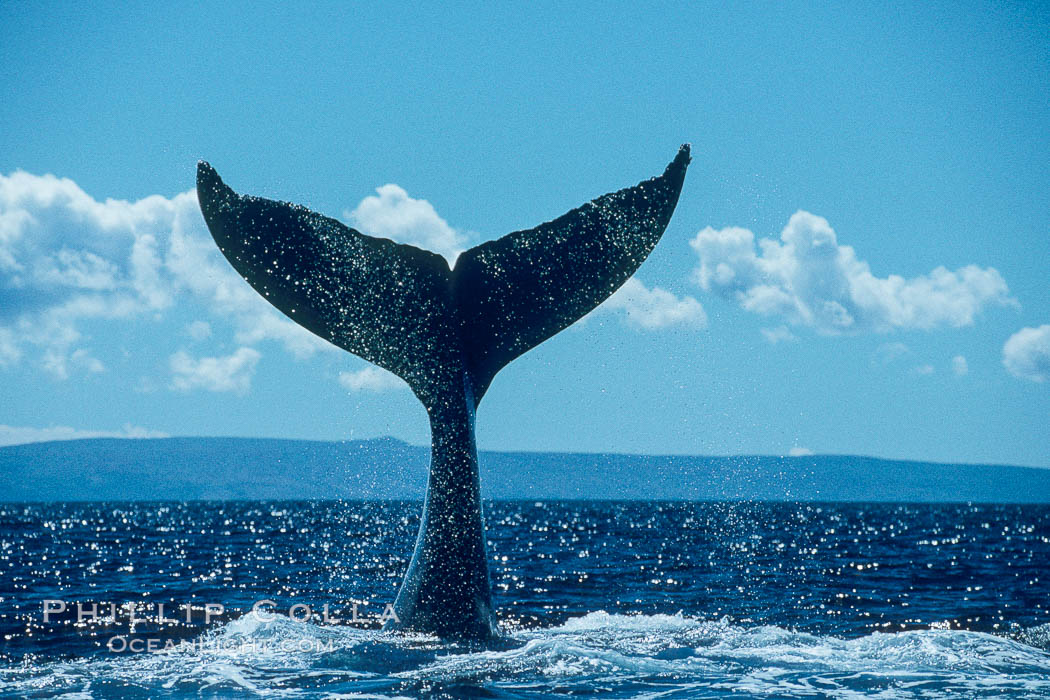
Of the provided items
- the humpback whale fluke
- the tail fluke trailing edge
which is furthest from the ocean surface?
the tail fluke trailing edge

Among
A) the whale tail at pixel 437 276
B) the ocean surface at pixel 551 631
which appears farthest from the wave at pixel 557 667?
the whale tail at pixel 437 276

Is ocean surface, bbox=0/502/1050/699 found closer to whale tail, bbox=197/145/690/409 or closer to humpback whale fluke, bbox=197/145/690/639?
humpback whale fluke, bbox=197/145/690/639

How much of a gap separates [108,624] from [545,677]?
18.7ft

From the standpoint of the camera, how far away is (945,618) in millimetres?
11914

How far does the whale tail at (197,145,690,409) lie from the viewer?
6.88 metres

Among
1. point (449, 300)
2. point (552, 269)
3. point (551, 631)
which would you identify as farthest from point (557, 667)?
point (552, 269)

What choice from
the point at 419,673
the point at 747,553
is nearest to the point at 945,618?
the point at 419,673

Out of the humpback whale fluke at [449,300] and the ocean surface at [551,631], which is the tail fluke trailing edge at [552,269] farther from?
the ocean surface at [551,631]

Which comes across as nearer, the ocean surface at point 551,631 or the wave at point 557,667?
the wave at point 557,667

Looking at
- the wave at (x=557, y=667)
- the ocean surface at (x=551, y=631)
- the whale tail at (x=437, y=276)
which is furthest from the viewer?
the ocean surface at (x=551, y=631)

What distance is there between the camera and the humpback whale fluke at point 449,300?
273 inches

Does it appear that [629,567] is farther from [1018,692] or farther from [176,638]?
[1018,692]

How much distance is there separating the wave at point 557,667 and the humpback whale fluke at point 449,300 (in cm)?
63

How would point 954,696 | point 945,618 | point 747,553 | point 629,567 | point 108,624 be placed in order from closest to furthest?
point 954,696 < point 108,624 < point 945,618 < point 629,567 < point 747,553
